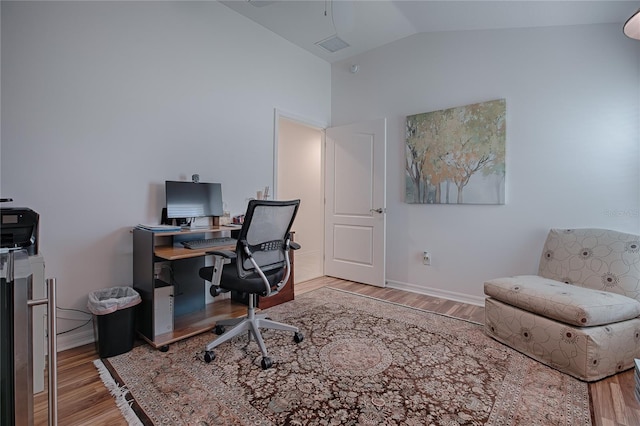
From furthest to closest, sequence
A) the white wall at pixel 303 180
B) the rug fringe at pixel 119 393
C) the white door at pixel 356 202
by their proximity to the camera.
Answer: the white wall at pixel 303 180
the white door at pixel 356 202
the rug fringe at pixel 119 393

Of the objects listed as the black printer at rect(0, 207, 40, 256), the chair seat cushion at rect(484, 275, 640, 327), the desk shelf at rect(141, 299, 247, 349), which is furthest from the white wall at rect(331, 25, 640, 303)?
the black printer at rect(0, 207, 40, 256)

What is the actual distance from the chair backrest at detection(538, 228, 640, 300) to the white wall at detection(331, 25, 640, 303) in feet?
0.82

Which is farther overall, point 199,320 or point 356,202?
point 356,202

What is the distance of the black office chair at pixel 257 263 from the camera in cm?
196

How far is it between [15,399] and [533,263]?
11.5ft

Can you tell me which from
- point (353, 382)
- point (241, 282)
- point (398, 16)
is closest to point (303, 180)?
point (398, 16)

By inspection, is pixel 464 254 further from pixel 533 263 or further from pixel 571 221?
pixel 571 221

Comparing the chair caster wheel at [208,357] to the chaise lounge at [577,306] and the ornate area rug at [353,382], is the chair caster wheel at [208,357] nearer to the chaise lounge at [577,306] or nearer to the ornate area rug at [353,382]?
the ornate area rug at [353,382]

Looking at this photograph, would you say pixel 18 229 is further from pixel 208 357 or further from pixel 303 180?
pixel 303 180

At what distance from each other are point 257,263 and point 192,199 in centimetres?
106

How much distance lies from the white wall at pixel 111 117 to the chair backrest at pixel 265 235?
1.16 metres

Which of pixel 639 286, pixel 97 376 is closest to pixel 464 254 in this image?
pixel 639 286

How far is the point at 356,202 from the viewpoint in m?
3.99

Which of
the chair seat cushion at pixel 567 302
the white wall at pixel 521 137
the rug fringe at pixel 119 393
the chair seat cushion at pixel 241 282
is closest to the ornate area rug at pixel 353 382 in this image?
the rug fringe at pixel 119 393
